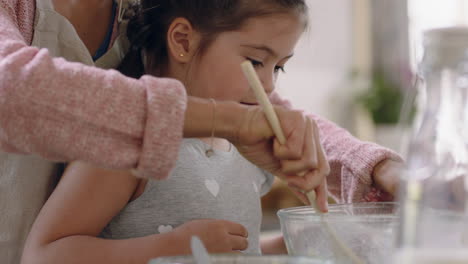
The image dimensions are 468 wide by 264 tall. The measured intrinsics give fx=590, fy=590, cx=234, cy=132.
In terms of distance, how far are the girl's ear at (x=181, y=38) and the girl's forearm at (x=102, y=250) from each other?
36cm

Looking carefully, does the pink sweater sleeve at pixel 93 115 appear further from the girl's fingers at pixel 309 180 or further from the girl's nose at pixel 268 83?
the girl's nose at pixel 268 83

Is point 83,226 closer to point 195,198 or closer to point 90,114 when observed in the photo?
point 195,198

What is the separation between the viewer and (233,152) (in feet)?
3.73

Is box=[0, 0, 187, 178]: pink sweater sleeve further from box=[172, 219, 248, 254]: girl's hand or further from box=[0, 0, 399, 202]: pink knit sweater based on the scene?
box=[172, 219, 248, 254]: girl's hand

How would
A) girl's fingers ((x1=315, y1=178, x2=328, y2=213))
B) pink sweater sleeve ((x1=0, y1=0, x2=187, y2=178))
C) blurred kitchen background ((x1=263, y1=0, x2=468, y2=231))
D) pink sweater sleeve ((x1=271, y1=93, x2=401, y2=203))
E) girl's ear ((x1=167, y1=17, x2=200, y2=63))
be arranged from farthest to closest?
blurred kitchen background ((x1=263, y1=0, x2=468, y2=231)) < girl's ear ((x1=167, y1=17, x2=200, y2=63)) < pink sweater sleeve ((x1=271, y1=93, x2=401, y2=203)) < girl's fingers ((x1=315, y1=178, x2=328, y2=213)) < pink sweater sleeve ((x1=0, y1=0, x2=187, y2=178))

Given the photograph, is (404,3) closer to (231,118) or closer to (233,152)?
(233,152)

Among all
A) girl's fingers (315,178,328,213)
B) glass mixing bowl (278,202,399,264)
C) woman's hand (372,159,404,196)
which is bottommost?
woman's hand (372,159,404,196)

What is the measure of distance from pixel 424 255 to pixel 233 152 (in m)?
0.77

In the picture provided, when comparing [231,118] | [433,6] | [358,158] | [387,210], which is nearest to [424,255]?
[231,118]

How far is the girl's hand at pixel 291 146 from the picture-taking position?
59 cm

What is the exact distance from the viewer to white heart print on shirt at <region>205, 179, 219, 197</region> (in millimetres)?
1020

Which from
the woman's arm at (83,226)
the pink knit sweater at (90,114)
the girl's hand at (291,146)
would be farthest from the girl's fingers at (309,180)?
the woman's arm at (83,226)

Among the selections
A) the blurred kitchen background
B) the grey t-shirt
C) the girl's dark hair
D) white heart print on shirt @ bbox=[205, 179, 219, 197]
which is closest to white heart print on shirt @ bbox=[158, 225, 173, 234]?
the grey t-shirt

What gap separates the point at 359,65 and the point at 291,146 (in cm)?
373
